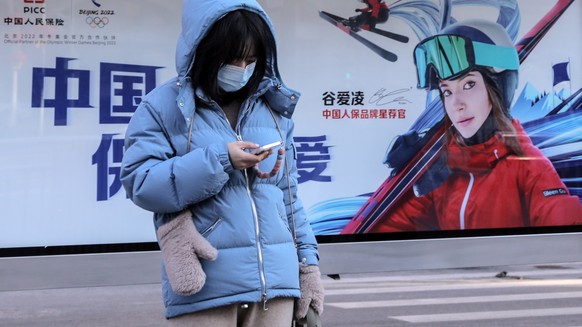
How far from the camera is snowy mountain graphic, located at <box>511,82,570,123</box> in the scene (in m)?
4.72

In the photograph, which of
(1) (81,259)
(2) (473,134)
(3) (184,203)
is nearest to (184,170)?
(3) (184,203)

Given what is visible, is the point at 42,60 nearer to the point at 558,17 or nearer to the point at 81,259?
the point at 81,259

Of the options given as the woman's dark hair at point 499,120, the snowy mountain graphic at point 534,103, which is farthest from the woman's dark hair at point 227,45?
the snowy mountain graphic at point 534,103

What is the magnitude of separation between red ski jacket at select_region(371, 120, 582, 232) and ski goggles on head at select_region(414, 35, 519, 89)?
1.31 ft

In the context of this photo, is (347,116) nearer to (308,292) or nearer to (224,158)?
(308,292)

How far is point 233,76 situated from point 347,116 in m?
A: 2.41

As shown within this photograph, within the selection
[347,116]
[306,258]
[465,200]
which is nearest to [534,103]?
[465,200]

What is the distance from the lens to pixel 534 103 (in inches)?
187

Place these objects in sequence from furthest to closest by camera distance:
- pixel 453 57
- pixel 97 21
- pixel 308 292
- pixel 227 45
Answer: pixel 453 57, pixel 97 21, pixel 308 292, pixel 227 45

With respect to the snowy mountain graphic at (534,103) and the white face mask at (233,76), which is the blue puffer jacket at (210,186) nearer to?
the white face mask at (233,76)

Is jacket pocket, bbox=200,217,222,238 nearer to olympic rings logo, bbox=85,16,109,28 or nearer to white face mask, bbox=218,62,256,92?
white face mask, bbox=218,62,256,92

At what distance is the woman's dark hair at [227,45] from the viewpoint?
2.15 meters

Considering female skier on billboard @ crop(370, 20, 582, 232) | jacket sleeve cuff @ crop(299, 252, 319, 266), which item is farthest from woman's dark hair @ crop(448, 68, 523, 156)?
jacket sleeve cuff @ crop(299, 252, 319, 266)

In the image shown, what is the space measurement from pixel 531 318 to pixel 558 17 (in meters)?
2.88
